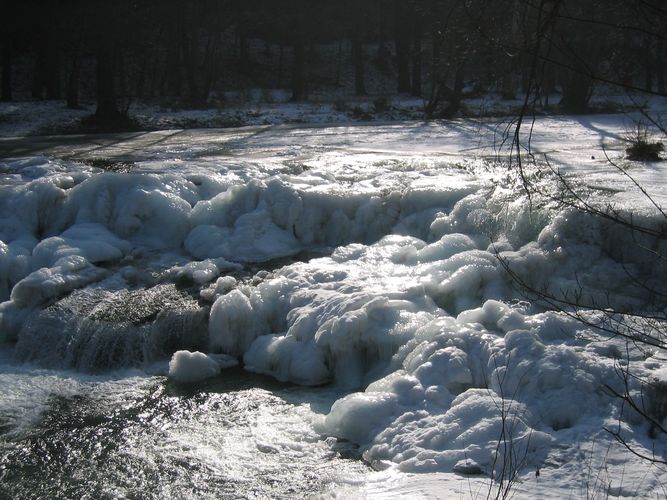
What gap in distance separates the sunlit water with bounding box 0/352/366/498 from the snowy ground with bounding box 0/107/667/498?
0.24m

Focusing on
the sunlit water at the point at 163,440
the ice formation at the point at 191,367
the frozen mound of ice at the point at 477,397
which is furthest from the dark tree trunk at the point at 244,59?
the frozen mound of ice at the point at 477,397

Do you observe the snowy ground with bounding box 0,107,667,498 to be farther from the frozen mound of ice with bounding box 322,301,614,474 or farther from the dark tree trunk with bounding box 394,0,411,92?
the dark tree trunk with bounding box 394,0,411,92

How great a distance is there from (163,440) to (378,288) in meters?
3.05

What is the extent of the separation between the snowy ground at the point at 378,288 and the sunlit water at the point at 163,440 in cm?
24

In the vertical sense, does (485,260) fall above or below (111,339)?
above

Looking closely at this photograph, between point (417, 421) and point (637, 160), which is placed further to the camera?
point (637, 160)

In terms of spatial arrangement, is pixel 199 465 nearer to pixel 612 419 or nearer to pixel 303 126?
pixel 612 419

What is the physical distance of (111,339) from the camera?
848cm

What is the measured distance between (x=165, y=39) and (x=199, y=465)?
30.8 meters

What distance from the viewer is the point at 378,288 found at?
845 centimetres

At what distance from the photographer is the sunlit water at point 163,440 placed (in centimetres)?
559

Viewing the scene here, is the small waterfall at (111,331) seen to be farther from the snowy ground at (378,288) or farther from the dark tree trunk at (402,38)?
the dark tree trunk at (402,38)

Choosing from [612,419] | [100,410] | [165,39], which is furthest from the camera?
[165,39]

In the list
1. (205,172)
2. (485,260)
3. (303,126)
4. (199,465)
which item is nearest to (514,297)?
(485,260)
